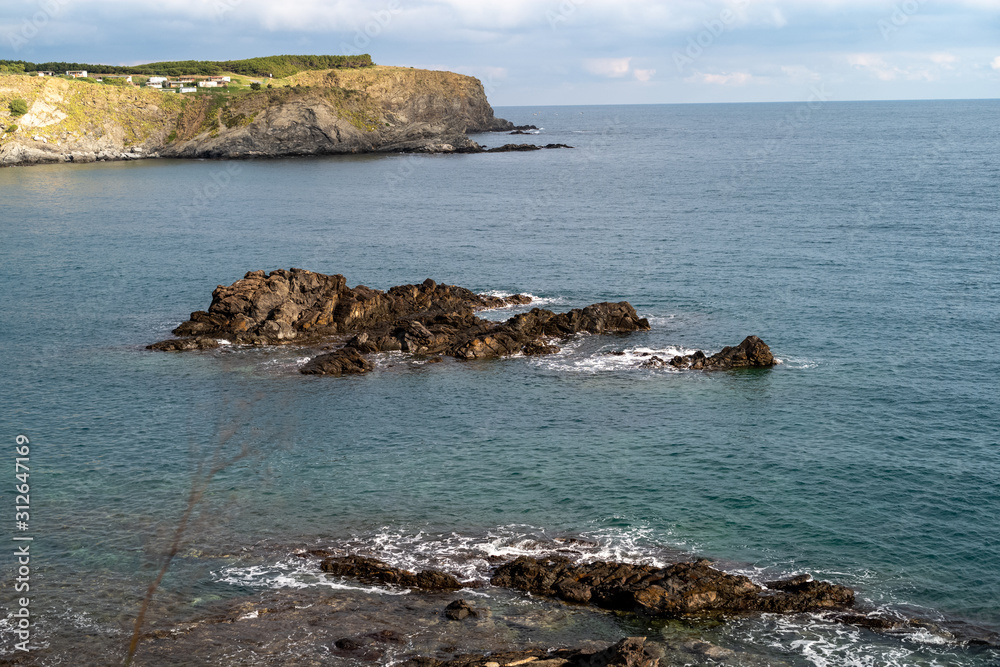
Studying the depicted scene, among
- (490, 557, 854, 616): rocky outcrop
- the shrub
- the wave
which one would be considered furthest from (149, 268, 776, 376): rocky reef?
the shrub

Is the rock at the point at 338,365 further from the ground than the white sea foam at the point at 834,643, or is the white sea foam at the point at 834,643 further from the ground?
the rock at the point at 338,365

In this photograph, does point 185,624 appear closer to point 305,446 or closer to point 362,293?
point 305,446

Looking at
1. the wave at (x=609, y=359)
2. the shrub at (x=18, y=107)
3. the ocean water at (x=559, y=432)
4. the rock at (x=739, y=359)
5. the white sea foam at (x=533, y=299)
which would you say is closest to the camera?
the ocean water at (x=559, y=432)

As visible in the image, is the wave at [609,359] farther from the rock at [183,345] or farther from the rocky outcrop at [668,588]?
the rocky outcrop at [668,588]

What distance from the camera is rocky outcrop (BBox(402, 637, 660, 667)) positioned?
24625 millimetres

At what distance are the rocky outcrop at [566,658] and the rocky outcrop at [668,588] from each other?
11.5 ft

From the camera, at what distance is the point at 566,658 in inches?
1024

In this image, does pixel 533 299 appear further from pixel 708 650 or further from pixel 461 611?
pixel 708 650

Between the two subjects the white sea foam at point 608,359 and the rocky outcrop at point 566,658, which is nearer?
the rocky outcrop at point 566,658

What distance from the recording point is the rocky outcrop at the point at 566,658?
80.8 feet

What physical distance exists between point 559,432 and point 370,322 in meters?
25.7

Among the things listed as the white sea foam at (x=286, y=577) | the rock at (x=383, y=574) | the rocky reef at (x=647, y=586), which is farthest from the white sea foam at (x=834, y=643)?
the white sea foam at (x=286, y=577)

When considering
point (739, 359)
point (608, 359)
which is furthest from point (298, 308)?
point (739, 359)

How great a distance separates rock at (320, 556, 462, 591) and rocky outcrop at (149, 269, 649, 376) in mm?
26826
